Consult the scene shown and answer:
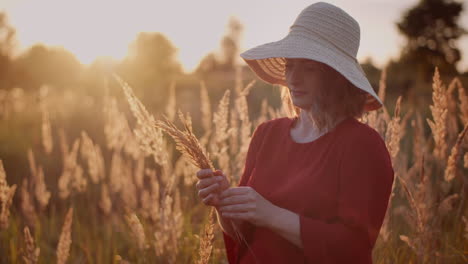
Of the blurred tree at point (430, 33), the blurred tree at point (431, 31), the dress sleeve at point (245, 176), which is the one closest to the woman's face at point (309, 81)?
the dress sleeve at point (245, 176)

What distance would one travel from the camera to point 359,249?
1317mm

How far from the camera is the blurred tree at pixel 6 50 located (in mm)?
13766

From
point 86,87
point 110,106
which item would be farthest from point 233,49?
point 110,106

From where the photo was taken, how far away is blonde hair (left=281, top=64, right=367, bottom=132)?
152 cm

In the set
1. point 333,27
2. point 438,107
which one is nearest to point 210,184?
point 333,27

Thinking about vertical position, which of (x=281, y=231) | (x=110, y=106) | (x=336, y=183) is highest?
(x=110, y=106)

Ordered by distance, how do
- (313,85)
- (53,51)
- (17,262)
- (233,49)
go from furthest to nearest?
(233,49)
(53,51)
(17,262)
(313,85)

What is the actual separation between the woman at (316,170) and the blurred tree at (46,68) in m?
16.0

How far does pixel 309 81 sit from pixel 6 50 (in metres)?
15.6

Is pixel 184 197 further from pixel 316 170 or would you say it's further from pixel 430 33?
pixel 430 33

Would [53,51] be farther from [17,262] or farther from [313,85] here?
[313,85]

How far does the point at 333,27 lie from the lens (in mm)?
1563

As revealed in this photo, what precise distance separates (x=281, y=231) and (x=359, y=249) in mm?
291

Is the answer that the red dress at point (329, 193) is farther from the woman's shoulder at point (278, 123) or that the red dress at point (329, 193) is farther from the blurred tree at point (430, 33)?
the blurred tree at point (430, 33)
